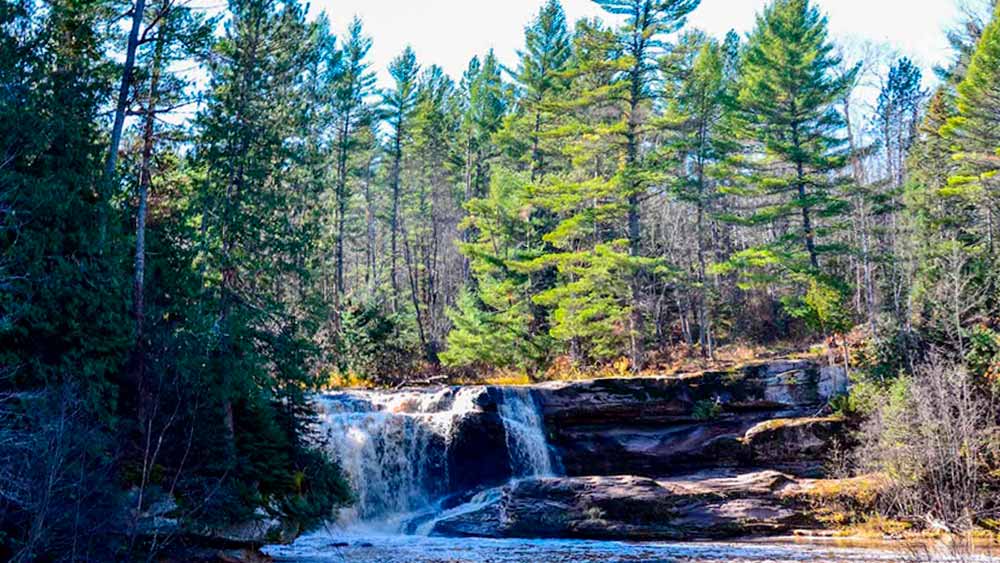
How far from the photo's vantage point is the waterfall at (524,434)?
22594 mm

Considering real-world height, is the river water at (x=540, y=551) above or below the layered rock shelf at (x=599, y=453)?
below

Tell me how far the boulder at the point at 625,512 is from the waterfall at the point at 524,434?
2517 mm

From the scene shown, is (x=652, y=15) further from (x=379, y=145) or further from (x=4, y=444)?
(x=4, y=444)

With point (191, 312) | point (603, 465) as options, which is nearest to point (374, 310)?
point (603, 465)

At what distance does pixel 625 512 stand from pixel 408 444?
609 centimetres

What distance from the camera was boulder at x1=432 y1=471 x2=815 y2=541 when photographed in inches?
749

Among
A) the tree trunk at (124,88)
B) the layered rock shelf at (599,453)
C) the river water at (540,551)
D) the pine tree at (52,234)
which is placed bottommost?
the river water at (540,551)

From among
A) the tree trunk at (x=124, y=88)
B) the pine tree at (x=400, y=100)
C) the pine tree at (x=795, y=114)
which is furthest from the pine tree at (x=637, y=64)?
the tree trunk at (x=124, y=88)

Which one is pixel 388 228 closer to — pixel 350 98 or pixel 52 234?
pixel 350 98

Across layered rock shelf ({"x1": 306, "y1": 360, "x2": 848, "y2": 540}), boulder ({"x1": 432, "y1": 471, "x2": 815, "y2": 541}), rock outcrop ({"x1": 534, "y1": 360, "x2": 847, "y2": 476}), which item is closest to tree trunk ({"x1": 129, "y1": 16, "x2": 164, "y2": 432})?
layered rock shelf ({"x1": 306, "y1": 360, "x2": 848, "y2": 540})

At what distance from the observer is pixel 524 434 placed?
2303cm

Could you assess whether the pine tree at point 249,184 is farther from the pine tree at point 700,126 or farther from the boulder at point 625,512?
the pine tree at point 700,126

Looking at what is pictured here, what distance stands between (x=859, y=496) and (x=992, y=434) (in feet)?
12.4

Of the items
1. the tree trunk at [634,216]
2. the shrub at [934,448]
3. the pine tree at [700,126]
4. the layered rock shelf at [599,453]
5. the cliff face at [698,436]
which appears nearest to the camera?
the shrub at [934,448]
